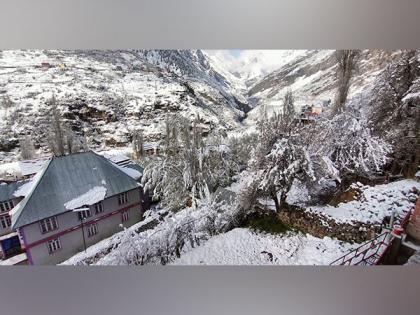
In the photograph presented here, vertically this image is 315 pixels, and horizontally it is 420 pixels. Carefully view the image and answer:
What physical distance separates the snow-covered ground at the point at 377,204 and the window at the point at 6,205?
113 inches

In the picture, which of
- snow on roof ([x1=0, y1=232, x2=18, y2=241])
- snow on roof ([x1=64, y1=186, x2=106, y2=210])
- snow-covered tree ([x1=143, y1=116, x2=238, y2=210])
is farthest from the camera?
snow-covered tree ([x1=143, y1=116, x2=238, y2=210])

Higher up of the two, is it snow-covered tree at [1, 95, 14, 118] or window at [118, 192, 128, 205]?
snow-covered tree at [1, 95, 14, 118]

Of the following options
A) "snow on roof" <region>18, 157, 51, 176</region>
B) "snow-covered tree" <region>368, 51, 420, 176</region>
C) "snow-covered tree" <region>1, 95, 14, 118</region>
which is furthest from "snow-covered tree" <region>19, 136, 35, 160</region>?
"snow-covered tree" <region>368, 51, 420, 176</region>

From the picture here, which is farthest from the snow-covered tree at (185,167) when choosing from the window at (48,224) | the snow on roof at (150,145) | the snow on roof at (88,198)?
the window at (48,224)

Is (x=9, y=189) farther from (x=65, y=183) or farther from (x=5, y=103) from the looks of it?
(x=5, y=103)

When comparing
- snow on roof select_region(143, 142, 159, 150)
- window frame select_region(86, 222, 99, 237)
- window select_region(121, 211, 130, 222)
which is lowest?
window frame select_region(86, 222, 99, 237)

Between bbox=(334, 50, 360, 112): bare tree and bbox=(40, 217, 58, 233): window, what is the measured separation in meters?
2.80

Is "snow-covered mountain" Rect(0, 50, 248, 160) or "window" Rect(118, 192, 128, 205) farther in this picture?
"window" Rect(118, 192, 128, 205)

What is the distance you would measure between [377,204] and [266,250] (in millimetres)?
1143

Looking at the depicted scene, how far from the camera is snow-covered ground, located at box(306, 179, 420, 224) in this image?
6.14ft

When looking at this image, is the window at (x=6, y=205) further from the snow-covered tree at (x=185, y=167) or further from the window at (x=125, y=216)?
the snow-covered tree at (x=185, y=167)

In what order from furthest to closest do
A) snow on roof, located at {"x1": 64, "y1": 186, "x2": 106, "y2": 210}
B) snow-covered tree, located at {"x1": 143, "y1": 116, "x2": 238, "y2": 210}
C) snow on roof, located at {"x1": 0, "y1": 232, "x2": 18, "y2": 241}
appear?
snow-covered tree, located at {"x1": 143, "y1": 116, "x2": 238, "y2": 210}
snow on roof, located at {"x1": 64, "y1": 186, "x2": 106, "y2": 210}
snow on roof, located at {"x1": 0, "y1": 232, "x2": 18, "y2": 241}

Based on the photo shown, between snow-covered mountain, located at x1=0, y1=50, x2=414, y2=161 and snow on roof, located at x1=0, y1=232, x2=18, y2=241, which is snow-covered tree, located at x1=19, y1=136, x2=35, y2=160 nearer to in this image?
snow-covered mountain, located at x1=0, y1=50, x2=414, y2=161
